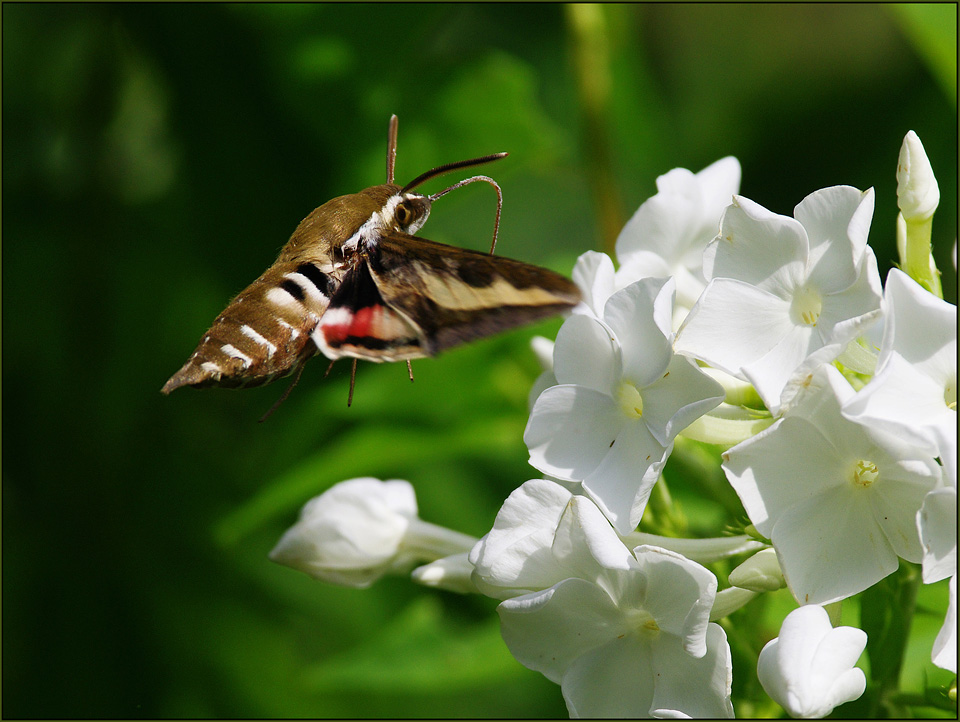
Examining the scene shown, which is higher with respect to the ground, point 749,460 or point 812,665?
point 749,460

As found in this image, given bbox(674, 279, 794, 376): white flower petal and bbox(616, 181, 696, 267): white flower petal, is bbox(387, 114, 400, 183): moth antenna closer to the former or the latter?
bbox(616, 181, 696, 267): white flower petal

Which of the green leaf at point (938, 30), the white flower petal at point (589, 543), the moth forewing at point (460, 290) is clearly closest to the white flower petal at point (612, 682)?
the white flower petal at point (589, 543)

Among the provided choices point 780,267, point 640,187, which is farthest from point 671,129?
point 780,267

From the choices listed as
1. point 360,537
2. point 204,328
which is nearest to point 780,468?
point 360,537

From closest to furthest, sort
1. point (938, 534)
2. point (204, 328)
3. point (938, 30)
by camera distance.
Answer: point (938, 534), point (938, 30), point (204, 328)

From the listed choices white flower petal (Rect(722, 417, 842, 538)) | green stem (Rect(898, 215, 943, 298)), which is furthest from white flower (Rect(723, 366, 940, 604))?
green stem (Rect(898, 215, 943, 298))

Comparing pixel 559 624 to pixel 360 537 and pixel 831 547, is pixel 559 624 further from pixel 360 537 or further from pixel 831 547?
pixel 360 537

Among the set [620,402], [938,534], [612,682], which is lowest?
[612,682]
